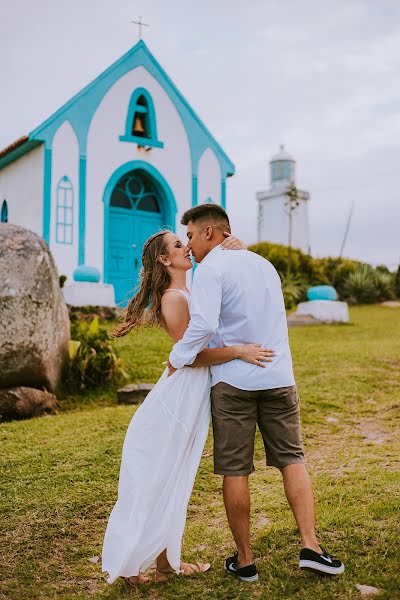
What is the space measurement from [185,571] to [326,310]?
37.7 ft

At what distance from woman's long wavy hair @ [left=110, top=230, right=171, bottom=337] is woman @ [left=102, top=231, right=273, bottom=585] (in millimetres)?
147

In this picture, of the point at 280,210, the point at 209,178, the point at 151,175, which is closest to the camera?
the point at 151,175

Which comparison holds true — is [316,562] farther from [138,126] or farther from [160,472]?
[138,126]

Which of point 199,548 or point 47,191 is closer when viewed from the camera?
point 199,548

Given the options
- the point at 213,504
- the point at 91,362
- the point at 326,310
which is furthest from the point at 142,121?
the point at 213,504

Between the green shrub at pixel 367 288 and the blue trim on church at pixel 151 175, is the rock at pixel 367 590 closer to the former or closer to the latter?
the blue trim on church at pixel 151 175

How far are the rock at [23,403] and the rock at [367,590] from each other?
16.0ft

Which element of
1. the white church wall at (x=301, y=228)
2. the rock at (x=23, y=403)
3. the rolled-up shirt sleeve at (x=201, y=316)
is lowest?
the rock at (x=23, y=403)

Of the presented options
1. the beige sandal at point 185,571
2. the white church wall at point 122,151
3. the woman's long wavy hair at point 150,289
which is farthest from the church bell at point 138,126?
the beige sandal at point 185,571

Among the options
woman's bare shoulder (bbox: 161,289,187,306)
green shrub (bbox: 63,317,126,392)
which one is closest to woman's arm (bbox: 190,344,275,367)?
woman's bare shoulder (bbox: 161,289,187,306)

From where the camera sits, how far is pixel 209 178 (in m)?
16.0

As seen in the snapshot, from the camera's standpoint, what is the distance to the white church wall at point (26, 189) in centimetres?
1405

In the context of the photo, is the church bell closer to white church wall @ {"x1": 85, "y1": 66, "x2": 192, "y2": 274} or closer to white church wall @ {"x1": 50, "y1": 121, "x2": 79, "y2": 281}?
white church wall @ {"x1": 85, "y1": 66, "x2": 192, "y2": 274}

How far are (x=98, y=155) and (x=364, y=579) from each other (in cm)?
1245
